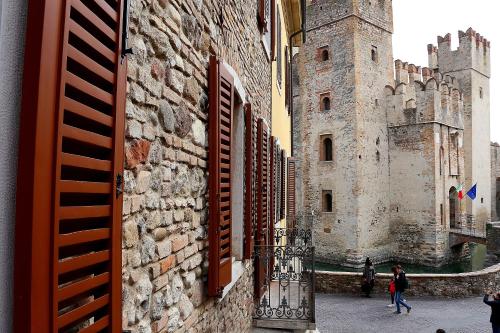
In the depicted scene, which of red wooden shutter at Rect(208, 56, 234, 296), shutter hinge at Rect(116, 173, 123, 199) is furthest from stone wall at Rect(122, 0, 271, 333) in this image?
shutter hinge at Rect(116, 173, 123, 199)

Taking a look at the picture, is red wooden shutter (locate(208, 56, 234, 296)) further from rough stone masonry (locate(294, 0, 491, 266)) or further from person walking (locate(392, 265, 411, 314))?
rough stone masonry (locate(294, 0, 491, 266))

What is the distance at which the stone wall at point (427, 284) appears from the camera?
13.5 metres

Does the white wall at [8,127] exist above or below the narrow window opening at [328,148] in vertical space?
below

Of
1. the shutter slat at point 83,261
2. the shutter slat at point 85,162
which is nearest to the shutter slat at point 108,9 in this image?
the shutter slat at point 85,162

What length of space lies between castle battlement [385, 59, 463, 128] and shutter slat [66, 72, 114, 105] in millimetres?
24593

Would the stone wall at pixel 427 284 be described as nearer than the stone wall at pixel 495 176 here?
Yes

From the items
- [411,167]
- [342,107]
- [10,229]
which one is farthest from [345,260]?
[10,229]

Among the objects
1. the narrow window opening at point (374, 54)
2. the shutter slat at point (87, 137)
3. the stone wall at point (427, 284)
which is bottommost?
the stone wall at point (427, 284)

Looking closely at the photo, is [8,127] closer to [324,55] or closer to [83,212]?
[83,212]

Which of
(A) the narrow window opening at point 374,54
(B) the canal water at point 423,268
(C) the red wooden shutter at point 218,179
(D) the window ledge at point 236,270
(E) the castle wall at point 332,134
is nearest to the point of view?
(C) the red wooden shutter at point 218,179

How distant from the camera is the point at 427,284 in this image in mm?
13641

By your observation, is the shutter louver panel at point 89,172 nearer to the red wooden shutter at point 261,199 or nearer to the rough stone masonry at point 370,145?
the red wooden shutter at point 261,199

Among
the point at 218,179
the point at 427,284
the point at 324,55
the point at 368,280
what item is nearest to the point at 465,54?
the point at 324,55

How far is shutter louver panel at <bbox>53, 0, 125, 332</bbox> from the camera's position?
131cm
